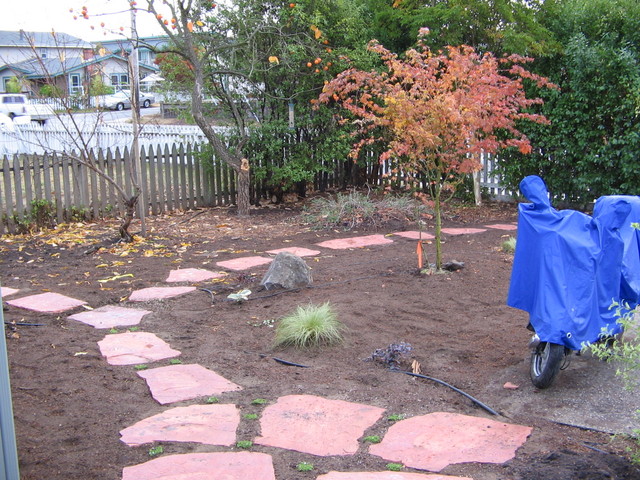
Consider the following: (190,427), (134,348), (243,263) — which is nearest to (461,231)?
(243,263)

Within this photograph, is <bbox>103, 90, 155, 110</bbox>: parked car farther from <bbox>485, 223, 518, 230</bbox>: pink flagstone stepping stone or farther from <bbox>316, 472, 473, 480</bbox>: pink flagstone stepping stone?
<bbox>316, 472, 473, 480</bbox>: pink flagstone stepping stone

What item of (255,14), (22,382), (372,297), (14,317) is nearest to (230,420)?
(22,382)

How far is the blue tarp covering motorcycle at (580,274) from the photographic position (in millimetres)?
3549

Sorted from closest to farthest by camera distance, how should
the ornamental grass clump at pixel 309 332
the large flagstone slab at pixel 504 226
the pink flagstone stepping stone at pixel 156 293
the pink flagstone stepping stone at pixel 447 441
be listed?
the pink flagstone stepping stone at pixel 447 441 → the ornamental grass clump at pixel 309 332 → the pink flagstone stepping stone at pixel 156 293 → the large flagstone slab at pixel 504 226

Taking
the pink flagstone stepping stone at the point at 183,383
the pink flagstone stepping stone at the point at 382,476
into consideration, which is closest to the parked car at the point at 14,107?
the pink flagstone stepping stone at the point at 183,383

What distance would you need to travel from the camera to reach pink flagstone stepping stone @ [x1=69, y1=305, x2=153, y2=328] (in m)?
5.14

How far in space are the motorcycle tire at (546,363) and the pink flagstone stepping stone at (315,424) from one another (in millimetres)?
1018

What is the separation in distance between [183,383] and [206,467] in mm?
1147

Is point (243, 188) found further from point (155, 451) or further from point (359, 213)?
point (155, 451)

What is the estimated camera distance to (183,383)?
12.8 ft

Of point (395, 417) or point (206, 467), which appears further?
point (395, 417)

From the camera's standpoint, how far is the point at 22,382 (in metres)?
3.90

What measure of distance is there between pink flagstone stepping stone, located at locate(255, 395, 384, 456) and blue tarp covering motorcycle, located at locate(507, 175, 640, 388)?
3.64 ft

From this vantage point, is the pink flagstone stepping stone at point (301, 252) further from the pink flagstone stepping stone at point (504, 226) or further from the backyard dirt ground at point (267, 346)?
the pink flagstone stepping stone at point (504, 226)
